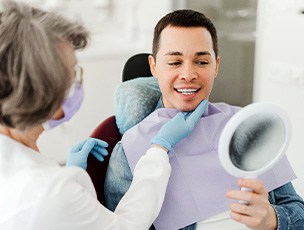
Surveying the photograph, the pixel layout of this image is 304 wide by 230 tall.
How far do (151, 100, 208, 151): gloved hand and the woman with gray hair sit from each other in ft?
0.97

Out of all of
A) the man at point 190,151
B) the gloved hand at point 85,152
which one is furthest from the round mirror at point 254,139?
the gloved hand at point 85,152

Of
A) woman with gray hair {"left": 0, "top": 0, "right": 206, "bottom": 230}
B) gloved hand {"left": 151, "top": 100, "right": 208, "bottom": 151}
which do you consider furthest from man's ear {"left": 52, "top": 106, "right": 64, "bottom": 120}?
gloved hand {"left": 151, "top": 100, "right": 208, "bottom": 151}

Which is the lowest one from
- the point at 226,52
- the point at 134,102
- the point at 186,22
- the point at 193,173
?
the point at 226,52

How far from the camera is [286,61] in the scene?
2.60 meters

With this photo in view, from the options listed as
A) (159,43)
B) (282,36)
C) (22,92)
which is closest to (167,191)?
(159,43)

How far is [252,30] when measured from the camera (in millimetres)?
3406

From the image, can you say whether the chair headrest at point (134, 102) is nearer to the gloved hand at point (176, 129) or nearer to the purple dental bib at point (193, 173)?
the purple dental bib at point (193, 173)

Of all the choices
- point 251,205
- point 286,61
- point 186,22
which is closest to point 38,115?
point 251,205

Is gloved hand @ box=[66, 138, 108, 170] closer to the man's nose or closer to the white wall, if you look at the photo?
the man's nose

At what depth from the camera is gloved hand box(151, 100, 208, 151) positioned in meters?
1.28

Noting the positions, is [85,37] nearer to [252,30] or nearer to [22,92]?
[22,92]

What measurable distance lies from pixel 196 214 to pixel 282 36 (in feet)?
5.27

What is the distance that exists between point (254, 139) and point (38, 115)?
0.48 meters

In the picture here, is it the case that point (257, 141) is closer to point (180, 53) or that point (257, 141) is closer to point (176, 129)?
point (176, 129)
